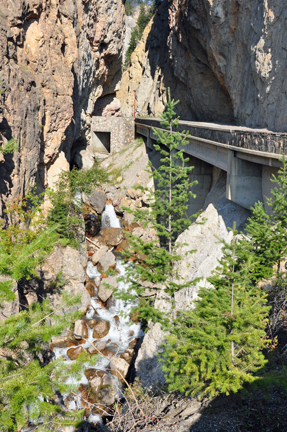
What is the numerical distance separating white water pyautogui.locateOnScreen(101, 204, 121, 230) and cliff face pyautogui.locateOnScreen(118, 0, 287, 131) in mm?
13089

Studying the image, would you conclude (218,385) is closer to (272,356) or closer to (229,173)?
(272,356)

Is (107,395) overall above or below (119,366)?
below

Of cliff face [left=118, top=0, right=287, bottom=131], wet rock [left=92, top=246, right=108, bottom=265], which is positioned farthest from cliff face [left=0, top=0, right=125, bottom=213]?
cliff face [left=118, top=0, right=287, bottom=131]

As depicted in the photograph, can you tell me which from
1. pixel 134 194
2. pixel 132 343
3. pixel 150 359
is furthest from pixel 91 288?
pixel 134 194

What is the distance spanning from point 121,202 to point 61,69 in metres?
12.2

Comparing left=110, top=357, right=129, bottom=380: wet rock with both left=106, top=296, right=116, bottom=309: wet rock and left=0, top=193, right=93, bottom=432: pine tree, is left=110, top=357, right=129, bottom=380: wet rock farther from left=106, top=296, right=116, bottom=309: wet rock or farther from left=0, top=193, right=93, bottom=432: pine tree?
left=0, top=193, right=93, bottom=432: pine tree

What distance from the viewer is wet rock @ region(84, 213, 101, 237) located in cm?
2508

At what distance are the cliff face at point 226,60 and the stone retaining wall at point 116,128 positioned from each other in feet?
22.9

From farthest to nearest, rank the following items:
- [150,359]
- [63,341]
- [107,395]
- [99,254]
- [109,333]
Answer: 1. [99,254]
2. [109,333]
3. [63,341]
4. [107,395]
5. [150,359]

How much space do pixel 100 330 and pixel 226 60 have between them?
75.4 feet

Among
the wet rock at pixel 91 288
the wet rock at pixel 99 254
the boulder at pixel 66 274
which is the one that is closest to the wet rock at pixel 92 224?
the wet rock at pixel 99 254

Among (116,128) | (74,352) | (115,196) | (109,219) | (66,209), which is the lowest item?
(74,352)

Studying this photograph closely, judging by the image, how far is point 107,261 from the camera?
21000 millimetres

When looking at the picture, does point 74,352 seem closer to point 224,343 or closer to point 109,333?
point 109,333
